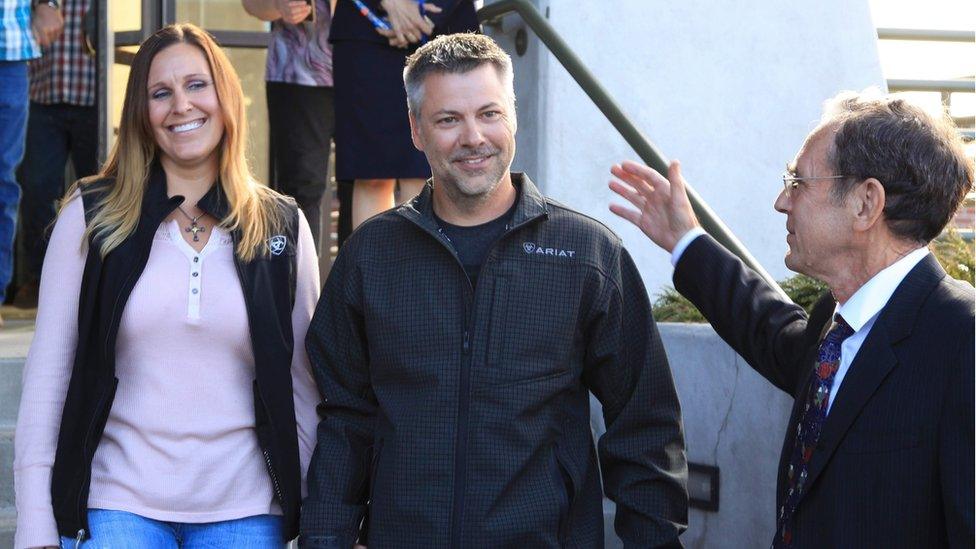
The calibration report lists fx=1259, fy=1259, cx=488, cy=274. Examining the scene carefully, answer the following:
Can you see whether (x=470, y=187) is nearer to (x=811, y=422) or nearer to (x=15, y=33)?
(x=811, y=422)

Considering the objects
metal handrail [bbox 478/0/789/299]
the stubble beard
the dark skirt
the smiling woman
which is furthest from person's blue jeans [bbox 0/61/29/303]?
the stubble beard

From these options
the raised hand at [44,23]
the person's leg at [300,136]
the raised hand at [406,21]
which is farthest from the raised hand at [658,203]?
the raised hand at [44,23]

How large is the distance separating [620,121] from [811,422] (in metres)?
2.11

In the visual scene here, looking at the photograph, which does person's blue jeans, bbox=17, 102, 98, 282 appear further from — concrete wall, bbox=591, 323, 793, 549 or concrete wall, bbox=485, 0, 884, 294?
concrete wall, bbox=591, 323, 793, 549

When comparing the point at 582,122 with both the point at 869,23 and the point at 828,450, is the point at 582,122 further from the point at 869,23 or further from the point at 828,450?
the point at 828,450

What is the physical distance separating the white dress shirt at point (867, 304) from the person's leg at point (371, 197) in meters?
2.40

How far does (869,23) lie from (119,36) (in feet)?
13.4

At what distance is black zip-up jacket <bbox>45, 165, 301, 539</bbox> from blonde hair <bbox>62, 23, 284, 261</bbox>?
3cm

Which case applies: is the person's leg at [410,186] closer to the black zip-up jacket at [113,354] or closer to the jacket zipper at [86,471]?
the black zip-up jacket at [113,354]

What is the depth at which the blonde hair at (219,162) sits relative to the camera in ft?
10.2

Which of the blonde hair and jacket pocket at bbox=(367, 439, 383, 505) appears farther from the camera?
the blonde hair

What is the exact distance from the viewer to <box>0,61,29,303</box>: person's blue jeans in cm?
530

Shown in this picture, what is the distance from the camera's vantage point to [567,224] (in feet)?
9.96

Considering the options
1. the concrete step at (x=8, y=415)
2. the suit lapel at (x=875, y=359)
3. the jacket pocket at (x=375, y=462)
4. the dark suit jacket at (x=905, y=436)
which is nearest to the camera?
the dark suit jacket at (x=905, y=436)
